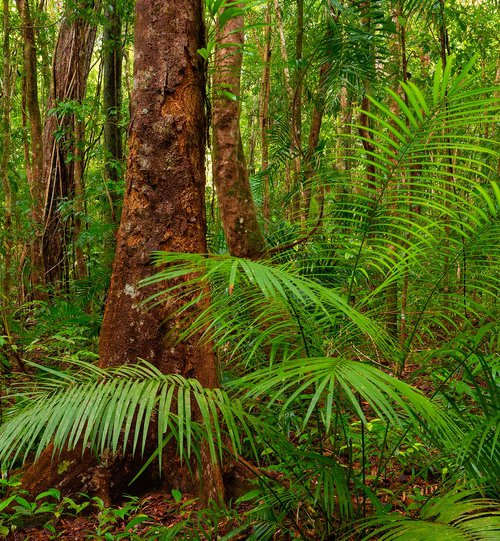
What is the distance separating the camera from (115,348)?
9.00 ft

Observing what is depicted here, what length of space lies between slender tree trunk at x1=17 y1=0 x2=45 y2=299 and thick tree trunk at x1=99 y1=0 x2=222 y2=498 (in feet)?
11.2

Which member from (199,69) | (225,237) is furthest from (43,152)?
(199,69)

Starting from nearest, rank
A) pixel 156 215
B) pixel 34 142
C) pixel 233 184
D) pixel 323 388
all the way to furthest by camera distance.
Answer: pixel 323 388 < pixel 156 215 < pixel 233 184 < pixel 34 142

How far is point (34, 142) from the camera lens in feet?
21.0

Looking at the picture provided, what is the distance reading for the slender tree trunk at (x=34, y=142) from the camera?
6020 millimetres

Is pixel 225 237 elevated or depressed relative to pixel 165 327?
elevated

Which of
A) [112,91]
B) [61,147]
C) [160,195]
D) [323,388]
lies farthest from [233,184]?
[61,147]

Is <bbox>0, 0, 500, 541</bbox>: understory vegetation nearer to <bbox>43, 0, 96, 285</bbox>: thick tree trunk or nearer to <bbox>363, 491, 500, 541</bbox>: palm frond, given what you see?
<bbox>363, 491, 500, 541</bbox>: palm frond

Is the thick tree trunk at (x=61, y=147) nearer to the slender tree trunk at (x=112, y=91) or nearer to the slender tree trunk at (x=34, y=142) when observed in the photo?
the slender tree trunk at (x=34, y=142)

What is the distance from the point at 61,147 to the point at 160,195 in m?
4.42

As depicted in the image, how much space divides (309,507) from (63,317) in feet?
10.5

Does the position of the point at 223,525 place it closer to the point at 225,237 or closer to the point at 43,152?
the point at 225,237

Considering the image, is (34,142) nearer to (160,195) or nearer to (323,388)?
(160,195)

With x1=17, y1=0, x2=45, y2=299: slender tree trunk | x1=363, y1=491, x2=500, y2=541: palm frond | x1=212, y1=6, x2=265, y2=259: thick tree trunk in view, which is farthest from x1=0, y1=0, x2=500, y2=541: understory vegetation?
x1=17, y1=0, x2=45, y2=299: slender tree trunk
